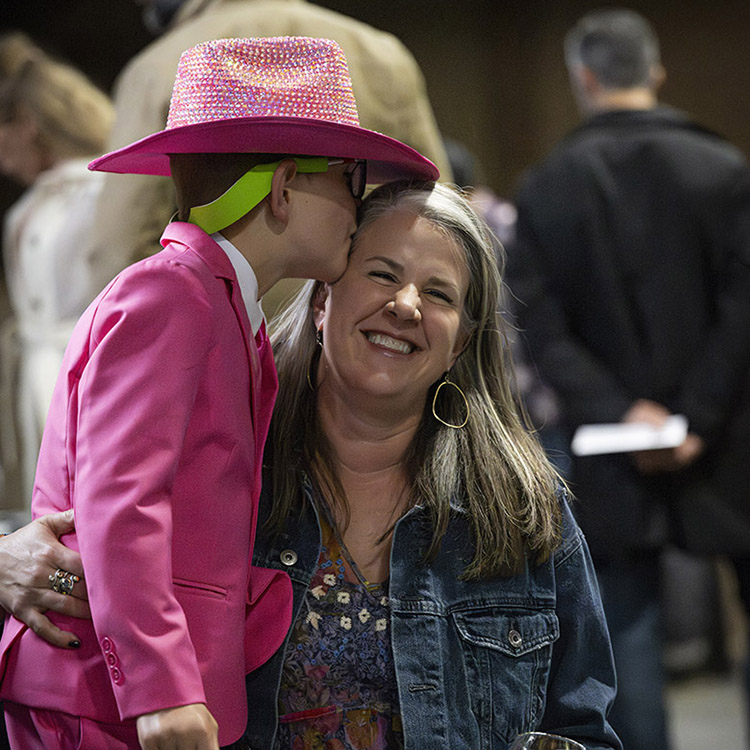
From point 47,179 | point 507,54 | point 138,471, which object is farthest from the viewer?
point 507,54

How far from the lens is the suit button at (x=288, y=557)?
1.71m

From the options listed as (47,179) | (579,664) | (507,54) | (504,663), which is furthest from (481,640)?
(507,54)

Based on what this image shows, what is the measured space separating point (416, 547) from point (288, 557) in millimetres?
180

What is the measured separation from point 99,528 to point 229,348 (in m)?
0.28

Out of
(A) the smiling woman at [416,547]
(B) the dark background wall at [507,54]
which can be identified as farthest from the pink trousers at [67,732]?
(B) the dark background wall at [507,54]

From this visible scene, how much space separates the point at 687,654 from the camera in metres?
4.93

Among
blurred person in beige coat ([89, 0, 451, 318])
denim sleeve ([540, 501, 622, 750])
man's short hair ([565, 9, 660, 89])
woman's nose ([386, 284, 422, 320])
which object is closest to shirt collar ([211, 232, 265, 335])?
woman's nose ([386, 284, 422, 320])

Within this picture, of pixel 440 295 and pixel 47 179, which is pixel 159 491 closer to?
pixel 440 295

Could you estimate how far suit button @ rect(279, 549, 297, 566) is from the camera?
171 centimetres

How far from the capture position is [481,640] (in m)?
1.71

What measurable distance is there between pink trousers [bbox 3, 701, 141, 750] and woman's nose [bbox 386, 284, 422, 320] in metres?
0.64

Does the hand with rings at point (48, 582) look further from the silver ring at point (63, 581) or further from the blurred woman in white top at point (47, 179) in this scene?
the blurred woman in white top at point (47, 179)

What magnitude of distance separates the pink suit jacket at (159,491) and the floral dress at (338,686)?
0.10 m

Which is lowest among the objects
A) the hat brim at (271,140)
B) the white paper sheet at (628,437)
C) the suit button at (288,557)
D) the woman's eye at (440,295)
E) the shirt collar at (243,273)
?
the white paper sheet at (628,437)
